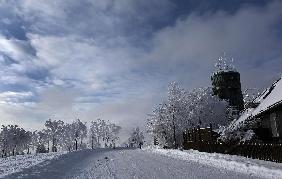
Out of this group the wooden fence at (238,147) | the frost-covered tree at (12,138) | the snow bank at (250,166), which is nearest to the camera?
the snow bank at (250,166)

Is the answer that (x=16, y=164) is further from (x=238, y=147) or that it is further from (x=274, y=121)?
(x=274, y=121)

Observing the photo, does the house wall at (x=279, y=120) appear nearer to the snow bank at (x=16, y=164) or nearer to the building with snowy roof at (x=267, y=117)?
the building with snowy roof at (x=267, y=117)

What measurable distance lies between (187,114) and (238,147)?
50.0 meters

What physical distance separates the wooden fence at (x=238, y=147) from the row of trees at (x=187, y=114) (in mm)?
31786

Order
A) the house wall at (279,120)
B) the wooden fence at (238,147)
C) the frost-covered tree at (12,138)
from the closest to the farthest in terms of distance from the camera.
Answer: the wooden fence at (238,147) < the house wall at (279,120) < the frost-covered tree at (12,138)

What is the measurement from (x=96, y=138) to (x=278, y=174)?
586ft

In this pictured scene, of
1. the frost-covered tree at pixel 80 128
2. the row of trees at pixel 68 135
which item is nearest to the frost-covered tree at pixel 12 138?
the row of trees at pixel 68 135

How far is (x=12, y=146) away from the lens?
13375cm

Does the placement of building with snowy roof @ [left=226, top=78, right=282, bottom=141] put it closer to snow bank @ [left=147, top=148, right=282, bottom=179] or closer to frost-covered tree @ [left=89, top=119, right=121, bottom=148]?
snow bank @ [left=147, top=148, right=282, bottom=179]

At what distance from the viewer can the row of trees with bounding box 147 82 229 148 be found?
7581 cm

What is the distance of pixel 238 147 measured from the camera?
1047 inches

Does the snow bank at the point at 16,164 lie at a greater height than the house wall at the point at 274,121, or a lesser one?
lesser

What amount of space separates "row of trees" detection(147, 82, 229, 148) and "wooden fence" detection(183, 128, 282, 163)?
104 feet

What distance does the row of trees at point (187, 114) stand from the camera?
75812 mm
